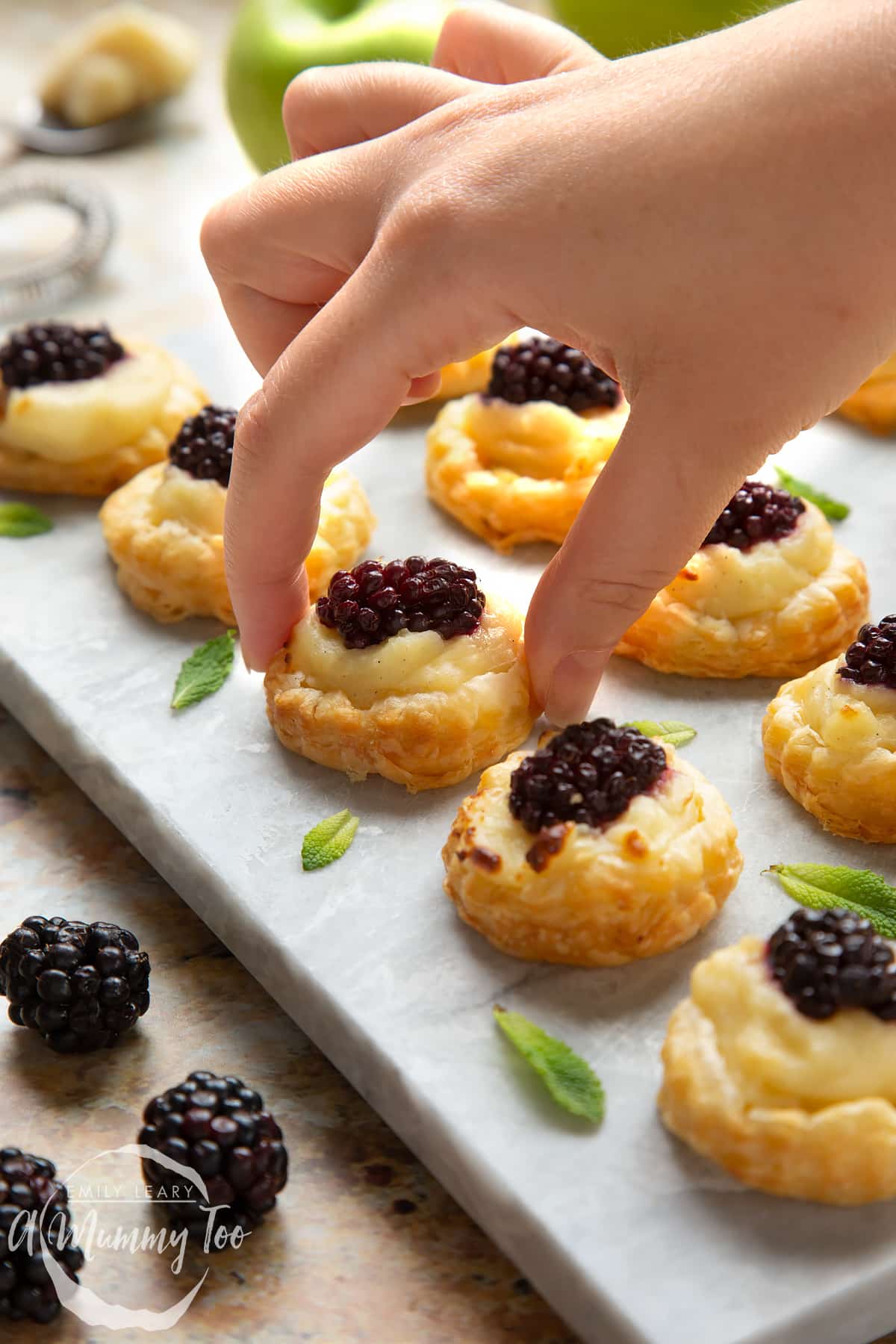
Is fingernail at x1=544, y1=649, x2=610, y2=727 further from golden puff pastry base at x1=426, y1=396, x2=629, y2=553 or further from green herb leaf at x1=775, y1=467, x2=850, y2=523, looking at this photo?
green herb leaf at x1=775, y1=467, x2=850, y2=523

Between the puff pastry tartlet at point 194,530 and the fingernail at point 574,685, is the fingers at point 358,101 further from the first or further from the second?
the fingernail at point 574,685

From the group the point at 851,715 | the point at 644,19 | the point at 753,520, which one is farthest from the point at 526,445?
the point at 644,19

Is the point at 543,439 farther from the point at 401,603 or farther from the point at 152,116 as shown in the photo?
the point at 152,116

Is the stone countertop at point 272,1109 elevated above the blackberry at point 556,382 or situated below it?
below

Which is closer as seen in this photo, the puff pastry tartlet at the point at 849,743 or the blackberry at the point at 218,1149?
the blackberry at the point at 218,1149


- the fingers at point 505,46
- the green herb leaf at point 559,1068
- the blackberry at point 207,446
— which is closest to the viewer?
the green herb leaf at point 559,1068

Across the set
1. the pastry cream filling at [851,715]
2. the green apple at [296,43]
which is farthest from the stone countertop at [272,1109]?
the green apple at [296,43]

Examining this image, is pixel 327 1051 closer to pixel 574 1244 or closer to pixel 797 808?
pixel 574 1244

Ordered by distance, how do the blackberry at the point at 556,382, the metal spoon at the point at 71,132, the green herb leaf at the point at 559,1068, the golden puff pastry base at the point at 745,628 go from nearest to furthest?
the green herb leaf at the point at 559,1068, the golden puff pastry base at the point at 745,628, the blackberry at the point at 556,382, the metal spoon at the point at 71,132
